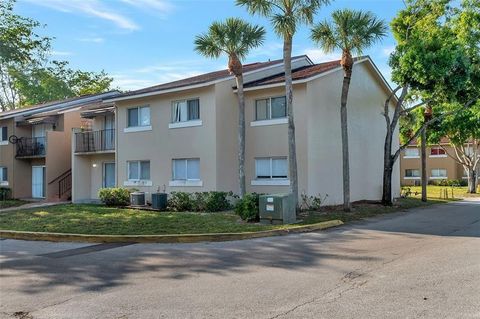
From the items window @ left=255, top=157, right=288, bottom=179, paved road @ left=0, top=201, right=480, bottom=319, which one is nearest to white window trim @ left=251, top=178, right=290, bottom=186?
window @ left=255, top=157, right=288, bottom=179

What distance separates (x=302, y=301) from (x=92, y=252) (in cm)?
617

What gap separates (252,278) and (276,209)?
6.81 meters

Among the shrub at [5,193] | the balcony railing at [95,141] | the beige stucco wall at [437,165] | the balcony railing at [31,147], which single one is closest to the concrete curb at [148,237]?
the balcony railing at [95,141]

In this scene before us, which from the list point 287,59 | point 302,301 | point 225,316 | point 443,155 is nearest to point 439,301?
point 302,301

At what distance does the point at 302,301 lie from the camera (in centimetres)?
655

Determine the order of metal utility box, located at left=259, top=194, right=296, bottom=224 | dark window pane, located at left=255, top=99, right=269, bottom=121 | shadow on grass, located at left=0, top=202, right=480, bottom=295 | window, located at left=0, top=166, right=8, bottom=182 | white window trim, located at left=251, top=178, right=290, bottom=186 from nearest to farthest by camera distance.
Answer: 1. shadow on grass, located at left=0, top=202, right=480, bottom=295
2. metal utility box, located at left=259, top=194, right=296, bottom=224
3. white window trim, located at left=251, top=178, right=290, bottom=186
4. dark window pane, located at left=255, top=99, right=269, bottom=121
5. window, located at left=0, top=166, right=8, bottom=182

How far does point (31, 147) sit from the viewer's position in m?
29.7

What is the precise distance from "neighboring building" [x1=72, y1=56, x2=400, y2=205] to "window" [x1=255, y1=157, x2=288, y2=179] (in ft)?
0.15

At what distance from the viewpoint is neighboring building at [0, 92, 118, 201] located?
27844 millimetres

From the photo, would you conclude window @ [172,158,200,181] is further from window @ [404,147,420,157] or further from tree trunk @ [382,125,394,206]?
window @ [404,147,420,157]

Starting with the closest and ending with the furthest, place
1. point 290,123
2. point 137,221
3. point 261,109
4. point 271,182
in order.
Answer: point 137,221
point 290,123
point 271,182
point 261,109

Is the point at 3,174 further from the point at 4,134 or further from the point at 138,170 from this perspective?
the point at 138,170

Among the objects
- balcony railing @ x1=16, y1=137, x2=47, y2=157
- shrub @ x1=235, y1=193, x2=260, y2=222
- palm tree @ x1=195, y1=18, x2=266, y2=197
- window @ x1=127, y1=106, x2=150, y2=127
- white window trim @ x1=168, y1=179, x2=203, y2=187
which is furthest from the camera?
balcony railing @ x1=16, y1=137, x2=47, y2=157

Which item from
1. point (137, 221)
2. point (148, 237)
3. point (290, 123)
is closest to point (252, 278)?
point (148, 237)
